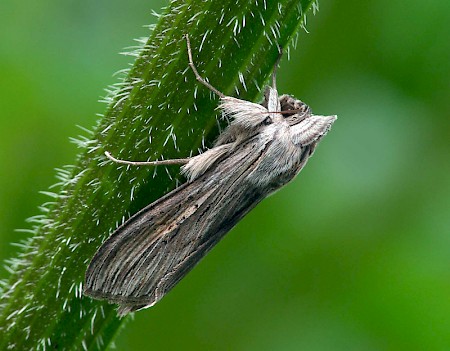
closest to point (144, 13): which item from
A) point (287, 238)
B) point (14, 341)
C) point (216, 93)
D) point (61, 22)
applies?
point (61, 22)

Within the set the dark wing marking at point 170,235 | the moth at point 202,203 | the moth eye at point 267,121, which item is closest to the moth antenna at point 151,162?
the moth at point 202,203

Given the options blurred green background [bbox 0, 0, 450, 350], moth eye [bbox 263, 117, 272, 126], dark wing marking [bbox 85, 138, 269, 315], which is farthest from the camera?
blurred green background [bbox 0, 0, 450, 350]

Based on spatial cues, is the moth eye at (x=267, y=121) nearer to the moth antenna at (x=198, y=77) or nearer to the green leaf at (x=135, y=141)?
the green leaf at (x=135, y=141)

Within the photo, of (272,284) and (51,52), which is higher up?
(51,52)

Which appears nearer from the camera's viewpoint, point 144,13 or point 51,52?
point 51,52

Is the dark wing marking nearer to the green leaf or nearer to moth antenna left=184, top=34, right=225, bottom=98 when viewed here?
the green leaf

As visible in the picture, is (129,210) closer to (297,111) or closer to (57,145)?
(297,111)

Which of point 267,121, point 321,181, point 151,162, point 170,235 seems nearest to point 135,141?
point 151,162

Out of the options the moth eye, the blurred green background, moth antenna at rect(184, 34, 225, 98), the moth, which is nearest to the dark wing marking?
the moth
